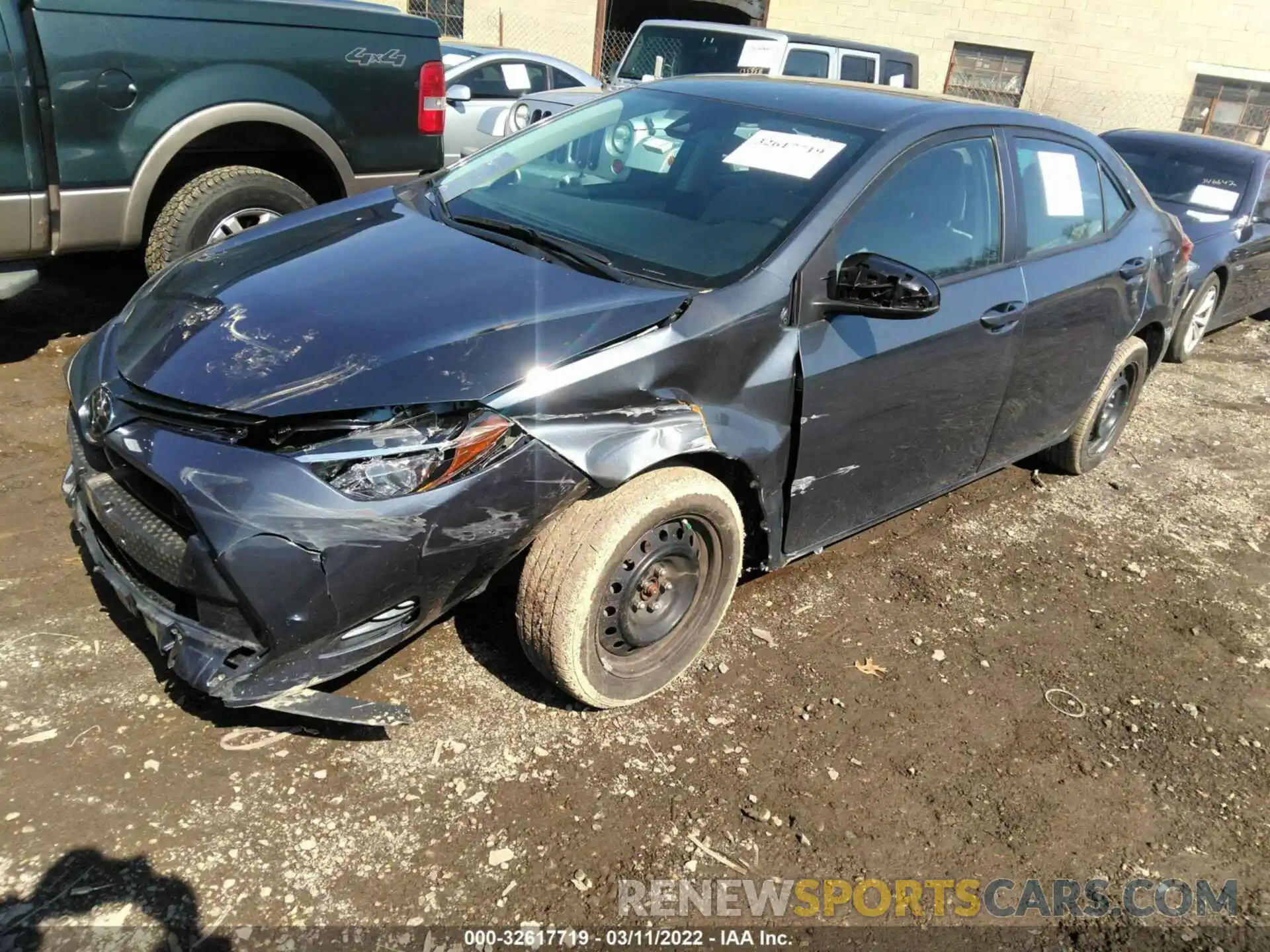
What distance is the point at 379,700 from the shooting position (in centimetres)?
285

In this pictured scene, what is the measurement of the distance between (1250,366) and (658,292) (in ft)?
22.0

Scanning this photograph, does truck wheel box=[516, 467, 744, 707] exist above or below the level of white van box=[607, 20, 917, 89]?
below

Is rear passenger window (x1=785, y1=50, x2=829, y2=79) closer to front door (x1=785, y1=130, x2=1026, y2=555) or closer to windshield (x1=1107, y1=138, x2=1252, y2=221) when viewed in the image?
windshield (x1=1107, y1=138, x2=1252, y2=221)

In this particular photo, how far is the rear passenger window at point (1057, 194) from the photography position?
373cm

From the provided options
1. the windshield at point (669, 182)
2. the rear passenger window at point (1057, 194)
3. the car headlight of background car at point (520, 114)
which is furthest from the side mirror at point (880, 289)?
the car headlight of background car at point (520, 114)

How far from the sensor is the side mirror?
2.88 meters

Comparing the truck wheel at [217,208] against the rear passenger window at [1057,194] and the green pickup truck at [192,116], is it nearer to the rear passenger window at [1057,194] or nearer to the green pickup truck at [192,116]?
the green pickup truck at [192,116]

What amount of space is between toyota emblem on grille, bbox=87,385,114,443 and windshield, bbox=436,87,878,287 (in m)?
1.31

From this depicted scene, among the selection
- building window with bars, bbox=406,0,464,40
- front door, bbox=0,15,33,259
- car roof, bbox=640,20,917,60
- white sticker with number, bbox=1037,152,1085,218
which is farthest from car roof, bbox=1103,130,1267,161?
building window with bars, bbox=406,0,464,40

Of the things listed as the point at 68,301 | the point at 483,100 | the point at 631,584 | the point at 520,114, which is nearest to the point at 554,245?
the point at 631,584

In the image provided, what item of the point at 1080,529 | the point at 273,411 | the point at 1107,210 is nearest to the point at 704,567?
the point at 273,411

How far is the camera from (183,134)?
451 cm

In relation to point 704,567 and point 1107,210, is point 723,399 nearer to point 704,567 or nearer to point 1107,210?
point 704,567

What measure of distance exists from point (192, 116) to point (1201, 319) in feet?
22.9
